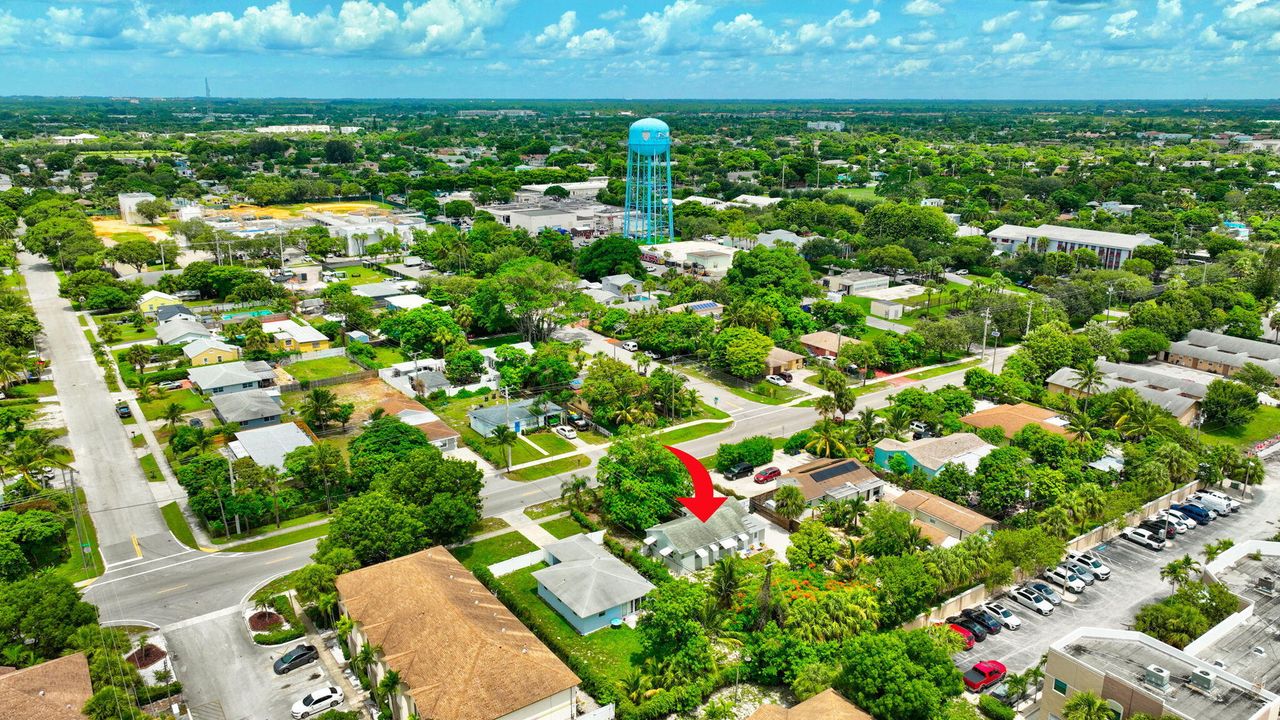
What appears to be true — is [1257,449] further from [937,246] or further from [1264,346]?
[937,246]

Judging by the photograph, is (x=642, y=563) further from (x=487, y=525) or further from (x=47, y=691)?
(x=47, y=691)

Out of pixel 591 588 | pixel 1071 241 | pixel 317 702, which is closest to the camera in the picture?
pixel 317 702

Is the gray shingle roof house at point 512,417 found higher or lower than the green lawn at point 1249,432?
higher

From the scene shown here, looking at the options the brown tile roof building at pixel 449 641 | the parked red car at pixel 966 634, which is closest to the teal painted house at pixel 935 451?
the parked red car at pixel 966 634

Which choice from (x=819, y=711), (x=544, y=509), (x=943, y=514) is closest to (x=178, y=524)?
(x=544, y=509)

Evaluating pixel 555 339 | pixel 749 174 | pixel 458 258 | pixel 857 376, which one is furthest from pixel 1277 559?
pixel 749 174

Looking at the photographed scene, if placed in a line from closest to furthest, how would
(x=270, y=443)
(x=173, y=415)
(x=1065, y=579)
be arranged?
(x=1065, y=579)
(x=270, y=443)
(x=173, y=415)

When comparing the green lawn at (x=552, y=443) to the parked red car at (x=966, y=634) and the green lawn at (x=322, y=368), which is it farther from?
the parked red car at (x=966, y=634)
